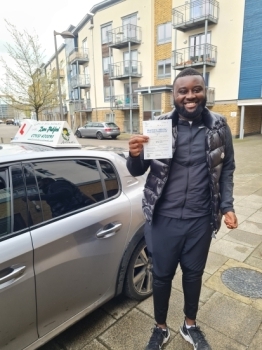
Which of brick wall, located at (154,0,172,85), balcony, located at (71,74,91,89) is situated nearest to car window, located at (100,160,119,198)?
brick wall, located at (154,0,172,85)

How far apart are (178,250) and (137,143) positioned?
2.52ft

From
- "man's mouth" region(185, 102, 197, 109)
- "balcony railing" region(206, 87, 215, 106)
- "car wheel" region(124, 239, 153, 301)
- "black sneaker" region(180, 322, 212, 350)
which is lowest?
"black sneaker" region(180, 322, 212, 350)

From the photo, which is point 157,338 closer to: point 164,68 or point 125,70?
point 164,68

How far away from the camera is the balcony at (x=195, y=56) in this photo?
58.7ft

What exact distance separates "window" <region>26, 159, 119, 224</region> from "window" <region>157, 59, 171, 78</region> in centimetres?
2131

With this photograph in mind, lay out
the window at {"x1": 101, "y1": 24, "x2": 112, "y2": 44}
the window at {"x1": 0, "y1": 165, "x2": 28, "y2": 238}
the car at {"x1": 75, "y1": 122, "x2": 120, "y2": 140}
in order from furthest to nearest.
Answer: the window at {"x1": 101, "y1": 24, "x2": 112, "y2": 44}, the car at {"x1": 75, "y1": 122, "x2": 120, "y2": 140}, the window at {"x1": 0, "y1": 165, "x2": 28, "y2": 238}

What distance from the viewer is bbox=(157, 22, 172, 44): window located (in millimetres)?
20683

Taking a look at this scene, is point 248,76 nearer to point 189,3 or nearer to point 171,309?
point 189,3

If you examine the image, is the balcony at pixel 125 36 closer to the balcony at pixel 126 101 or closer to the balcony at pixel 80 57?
the balcony at pixel 126 101

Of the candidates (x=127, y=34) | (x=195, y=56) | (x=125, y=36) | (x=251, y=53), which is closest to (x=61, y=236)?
(x=251, y=53)

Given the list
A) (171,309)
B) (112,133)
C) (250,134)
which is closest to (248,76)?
(250,134)

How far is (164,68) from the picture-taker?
71.1 feet

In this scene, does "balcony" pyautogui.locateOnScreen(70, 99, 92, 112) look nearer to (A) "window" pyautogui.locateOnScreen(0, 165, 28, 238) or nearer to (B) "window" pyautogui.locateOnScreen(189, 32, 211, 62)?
(B) "window" pyautogui.locateOnScreen(189, 32, 211, 62)

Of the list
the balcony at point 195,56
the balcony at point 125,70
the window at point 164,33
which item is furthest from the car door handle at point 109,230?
the balcony at point 125,70
